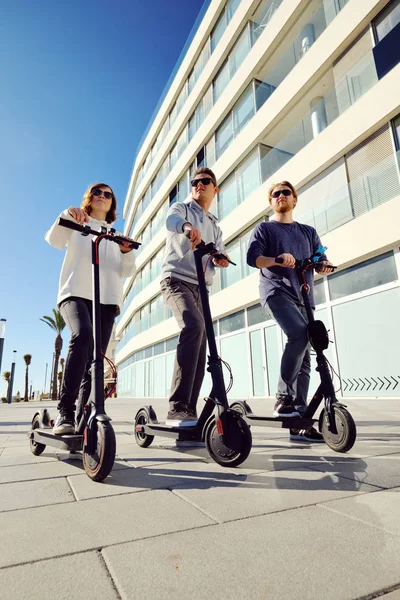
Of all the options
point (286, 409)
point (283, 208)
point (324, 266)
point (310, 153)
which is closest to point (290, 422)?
point (286, 409)

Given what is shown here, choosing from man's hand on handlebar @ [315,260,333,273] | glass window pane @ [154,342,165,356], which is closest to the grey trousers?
man's hand on handlebar @ [315,260,333,273]

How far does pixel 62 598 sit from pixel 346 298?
957cm

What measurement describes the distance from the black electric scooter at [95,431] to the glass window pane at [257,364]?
397 inches

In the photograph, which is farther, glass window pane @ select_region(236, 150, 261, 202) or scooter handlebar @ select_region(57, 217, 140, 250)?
glass window pane @ select_region(236, 150, 261, 202)

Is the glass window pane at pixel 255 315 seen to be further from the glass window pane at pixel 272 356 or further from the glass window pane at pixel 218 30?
the glass window pane at pixel 218 30

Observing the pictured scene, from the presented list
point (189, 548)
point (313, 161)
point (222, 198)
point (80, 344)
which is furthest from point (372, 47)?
point (189, 548)

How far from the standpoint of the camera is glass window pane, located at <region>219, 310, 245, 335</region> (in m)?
13.9

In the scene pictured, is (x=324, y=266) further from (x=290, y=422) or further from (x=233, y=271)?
(x=233, y=271)

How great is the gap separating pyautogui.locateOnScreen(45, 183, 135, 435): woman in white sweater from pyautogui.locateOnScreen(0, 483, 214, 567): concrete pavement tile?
973mm

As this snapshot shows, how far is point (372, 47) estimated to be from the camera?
31.2 ft

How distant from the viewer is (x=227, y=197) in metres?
15.5

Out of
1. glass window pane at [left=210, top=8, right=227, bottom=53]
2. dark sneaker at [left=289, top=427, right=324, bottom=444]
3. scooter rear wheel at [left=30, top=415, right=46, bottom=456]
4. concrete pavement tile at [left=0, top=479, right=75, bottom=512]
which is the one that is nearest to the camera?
concrete pavement tile at [left=0, top=479, right=75, bottom=512]

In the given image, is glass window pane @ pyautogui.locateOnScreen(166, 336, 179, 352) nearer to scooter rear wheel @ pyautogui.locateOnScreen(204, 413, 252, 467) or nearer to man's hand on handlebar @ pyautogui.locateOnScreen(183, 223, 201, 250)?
man's hand on handlebar @ pyautogui.locateOnScreen(183, 223, 201, 250)

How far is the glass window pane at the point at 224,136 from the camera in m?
15.7
